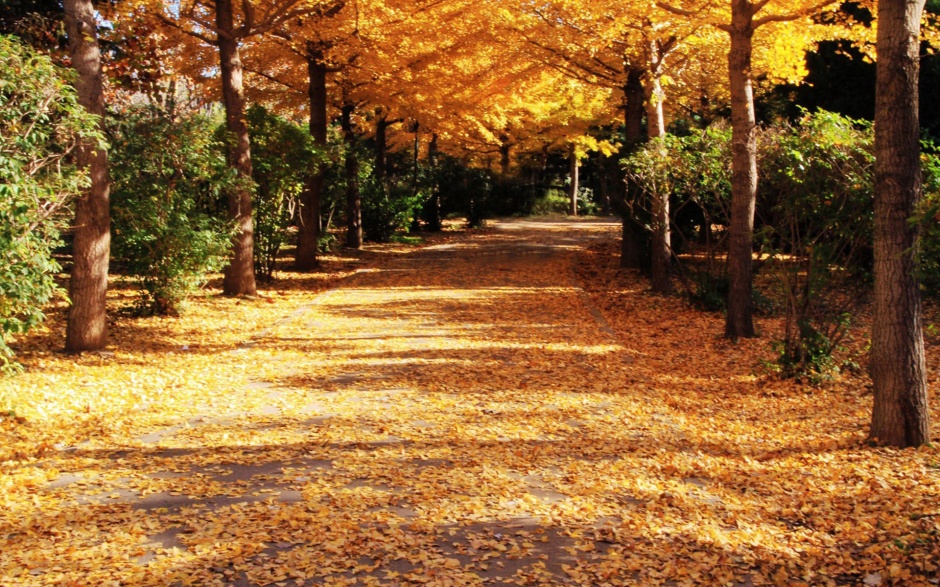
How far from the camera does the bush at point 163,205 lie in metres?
10.4

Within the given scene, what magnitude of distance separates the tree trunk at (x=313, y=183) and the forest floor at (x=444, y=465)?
6.08 metres

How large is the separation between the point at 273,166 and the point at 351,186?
6974 millimetres

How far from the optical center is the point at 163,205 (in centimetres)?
1067

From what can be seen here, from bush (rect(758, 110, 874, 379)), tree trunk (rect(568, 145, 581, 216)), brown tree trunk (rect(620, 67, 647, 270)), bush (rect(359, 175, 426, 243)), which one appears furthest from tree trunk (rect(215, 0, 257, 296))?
tree trunk (rect(568, 145, 581, 216))

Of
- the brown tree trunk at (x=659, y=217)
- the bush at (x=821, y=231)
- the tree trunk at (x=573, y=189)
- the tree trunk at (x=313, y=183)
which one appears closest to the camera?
the bush at (x=821, y=231)

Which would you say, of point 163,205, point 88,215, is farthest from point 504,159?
point 88,215

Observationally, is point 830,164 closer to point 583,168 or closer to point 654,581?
point 654,581

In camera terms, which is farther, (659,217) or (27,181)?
(659,217)

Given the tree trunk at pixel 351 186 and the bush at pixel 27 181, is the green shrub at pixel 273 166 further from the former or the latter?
the bush at pixel 27 181

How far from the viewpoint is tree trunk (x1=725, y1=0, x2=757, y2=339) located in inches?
384

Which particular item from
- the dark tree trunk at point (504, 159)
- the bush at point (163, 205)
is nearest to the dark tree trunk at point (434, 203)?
the dark tree trunk at point (504, 159)

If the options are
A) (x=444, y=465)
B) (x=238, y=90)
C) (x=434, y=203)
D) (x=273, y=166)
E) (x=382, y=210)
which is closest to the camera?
(x=444, y=465)

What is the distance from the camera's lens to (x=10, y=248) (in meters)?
6.06

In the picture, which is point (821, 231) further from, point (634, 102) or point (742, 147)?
point (634, 102)
